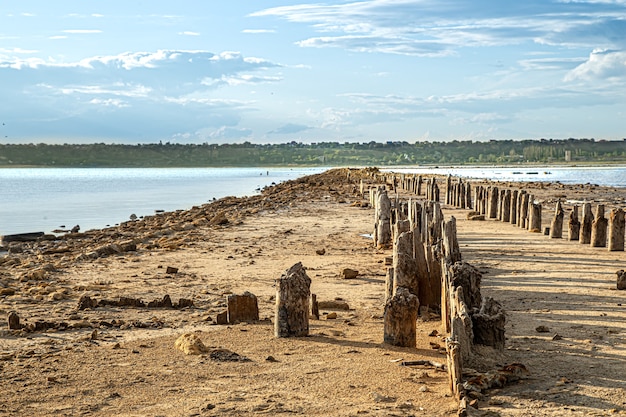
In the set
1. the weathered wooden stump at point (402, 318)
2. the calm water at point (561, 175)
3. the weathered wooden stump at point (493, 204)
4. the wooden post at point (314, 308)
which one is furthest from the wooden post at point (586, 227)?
the calm water at point (561, 175)

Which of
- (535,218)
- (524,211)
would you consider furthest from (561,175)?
→ (535,218)

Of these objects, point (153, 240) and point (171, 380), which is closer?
point (171, 380)

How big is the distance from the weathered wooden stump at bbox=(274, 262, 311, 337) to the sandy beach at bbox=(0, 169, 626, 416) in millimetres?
153

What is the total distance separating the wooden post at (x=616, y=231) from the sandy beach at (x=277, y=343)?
16.8 inches

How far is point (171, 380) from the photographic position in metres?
7.14

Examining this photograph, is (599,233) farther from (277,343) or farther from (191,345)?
(191,345)

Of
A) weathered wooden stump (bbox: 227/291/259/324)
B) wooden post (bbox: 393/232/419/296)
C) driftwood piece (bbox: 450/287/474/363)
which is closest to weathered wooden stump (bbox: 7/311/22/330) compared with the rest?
weathered wooden stump (bbox: 227/291/259/324)

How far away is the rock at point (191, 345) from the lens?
799 centimetres

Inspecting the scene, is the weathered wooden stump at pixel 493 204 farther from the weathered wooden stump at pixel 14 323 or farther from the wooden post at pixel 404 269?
the weathered wooden stump at pixel 14 323

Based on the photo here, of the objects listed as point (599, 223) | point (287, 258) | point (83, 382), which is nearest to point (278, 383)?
point (83, 382)

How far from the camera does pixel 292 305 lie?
8.58m

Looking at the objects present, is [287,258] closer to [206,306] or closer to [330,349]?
[206,306]

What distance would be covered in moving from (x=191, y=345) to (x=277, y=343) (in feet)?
2.90

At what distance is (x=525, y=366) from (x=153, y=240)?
13965 millimetres
